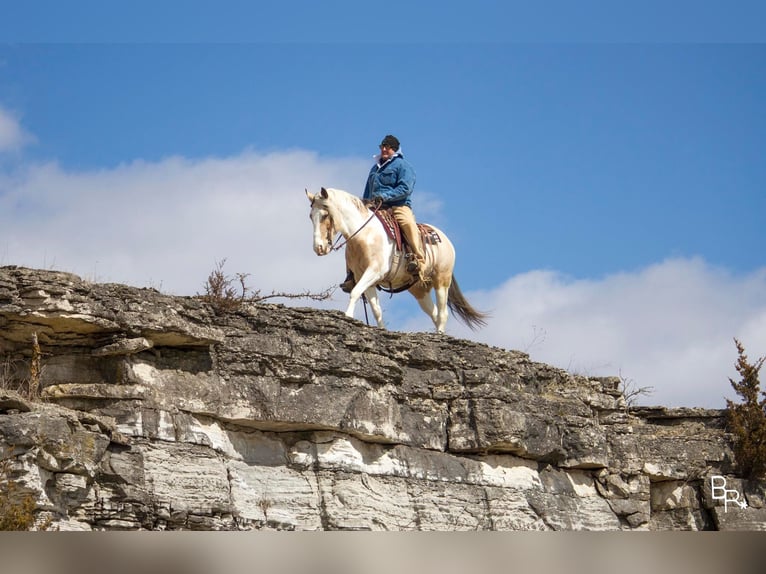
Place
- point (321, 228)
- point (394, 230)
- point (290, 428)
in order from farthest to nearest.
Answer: point (394, 230)
point (321, 228)
point (290, 428)

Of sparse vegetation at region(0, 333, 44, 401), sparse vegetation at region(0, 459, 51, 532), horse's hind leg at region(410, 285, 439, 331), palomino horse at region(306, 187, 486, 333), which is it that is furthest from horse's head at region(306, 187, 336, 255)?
sparse vegetation at region(0, 459, 51, 532)

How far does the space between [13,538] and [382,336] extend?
1234 cm

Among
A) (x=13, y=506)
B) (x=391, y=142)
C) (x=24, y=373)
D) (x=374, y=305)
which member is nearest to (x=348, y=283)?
(x=374, y=305)

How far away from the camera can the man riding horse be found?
1639cm

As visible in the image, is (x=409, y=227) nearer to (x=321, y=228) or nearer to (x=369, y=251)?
(x=369, y=251)

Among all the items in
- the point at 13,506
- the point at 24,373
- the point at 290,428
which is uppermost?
the point at 24,373

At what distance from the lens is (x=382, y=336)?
1493 centimetres

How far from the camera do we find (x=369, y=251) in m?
15.8

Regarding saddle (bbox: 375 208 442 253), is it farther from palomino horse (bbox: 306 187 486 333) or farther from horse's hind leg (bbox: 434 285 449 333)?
horse's hind leg (bbox: 434 285 449 333)

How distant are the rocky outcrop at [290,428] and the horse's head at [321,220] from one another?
151cm

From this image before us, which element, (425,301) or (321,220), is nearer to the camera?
(321,220)

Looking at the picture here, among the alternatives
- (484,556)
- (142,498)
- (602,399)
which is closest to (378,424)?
(142,498)

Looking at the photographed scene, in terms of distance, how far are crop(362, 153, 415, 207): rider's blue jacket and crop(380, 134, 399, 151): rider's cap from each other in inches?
10.4

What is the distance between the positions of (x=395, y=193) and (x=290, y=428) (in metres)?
4.88
